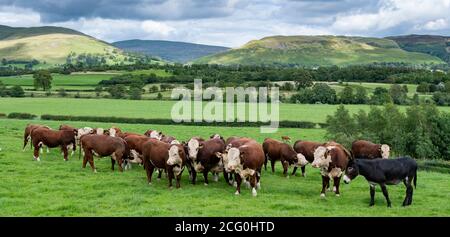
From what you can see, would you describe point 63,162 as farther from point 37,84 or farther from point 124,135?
point 37,84

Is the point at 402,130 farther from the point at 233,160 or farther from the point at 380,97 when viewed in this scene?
the point at 380,97

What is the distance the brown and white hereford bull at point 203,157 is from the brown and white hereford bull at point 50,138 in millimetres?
8158

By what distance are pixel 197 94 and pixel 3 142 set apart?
61.3 metres

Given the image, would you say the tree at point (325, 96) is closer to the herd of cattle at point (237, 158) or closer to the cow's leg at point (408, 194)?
the herd of cattle at point (237, 158)

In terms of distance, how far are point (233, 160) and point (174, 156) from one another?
7.58 ft

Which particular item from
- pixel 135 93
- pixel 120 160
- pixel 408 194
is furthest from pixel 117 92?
pixel 408 194

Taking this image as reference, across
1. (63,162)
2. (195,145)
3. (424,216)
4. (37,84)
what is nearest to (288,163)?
(195,145)

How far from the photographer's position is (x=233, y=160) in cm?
1717

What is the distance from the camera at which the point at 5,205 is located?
14.9m

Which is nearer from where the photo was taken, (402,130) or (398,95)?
(402,130)

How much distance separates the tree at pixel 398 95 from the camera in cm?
8134

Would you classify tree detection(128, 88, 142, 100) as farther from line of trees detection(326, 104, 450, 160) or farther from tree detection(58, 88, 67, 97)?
line of trees detection(326, 104, 450, 160)

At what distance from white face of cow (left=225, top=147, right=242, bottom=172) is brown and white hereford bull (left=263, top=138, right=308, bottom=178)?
5126mm

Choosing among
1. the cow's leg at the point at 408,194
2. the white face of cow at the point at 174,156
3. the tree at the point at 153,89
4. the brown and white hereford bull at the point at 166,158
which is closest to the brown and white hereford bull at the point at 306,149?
the cow's leg at the point at 408,194
